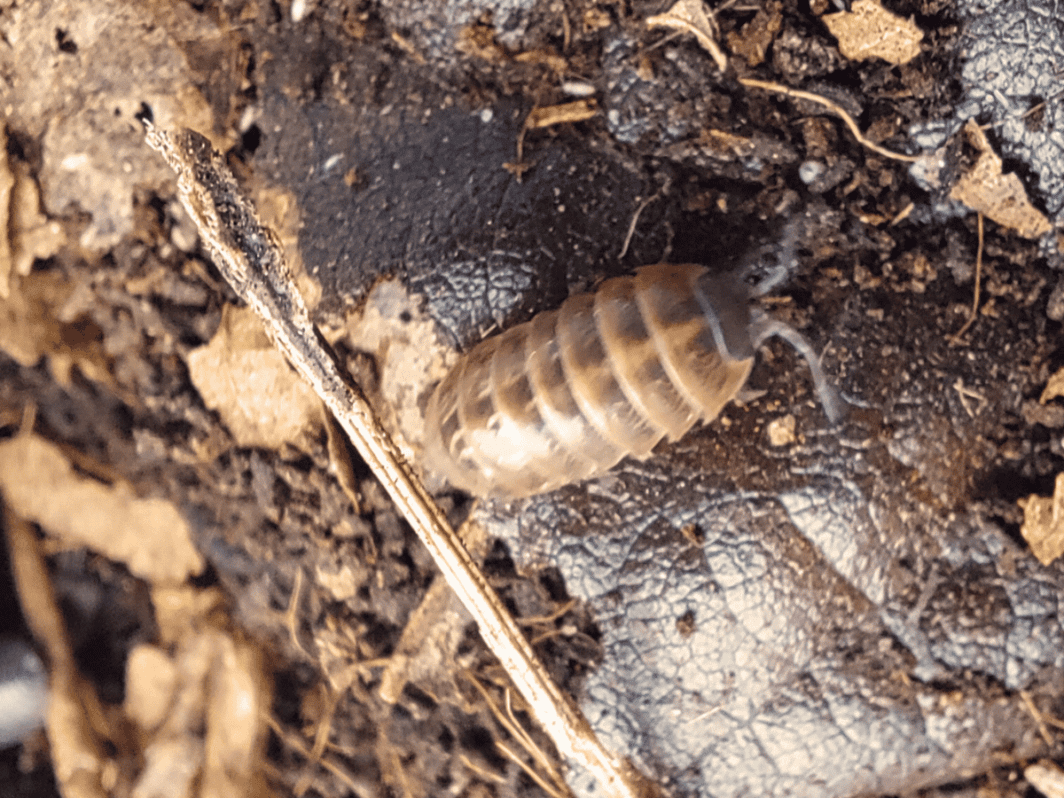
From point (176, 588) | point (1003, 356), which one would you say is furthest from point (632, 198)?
point (176, 588)

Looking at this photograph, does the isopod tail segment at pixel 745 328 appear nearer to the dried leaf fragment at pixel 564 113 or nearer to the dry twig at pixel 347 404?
the dried leaf fragment at pixel 564 113

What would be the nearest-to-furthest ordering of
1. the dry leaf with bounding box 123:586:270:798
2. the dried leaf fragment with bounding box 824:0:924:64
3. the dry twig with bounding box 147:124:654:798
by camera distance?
1. the dry twig with bounding box 147:124:654:798
2. the dried leaf fragment with bounding box 824:0:924:64
3. the dry leaf with bounding box 123:586:270:798

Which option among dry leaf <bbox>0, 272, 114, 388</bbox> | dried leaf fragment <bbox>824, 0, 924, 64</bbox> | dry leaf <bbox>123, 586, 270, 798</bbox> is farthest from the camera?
dry leaf <bbox>123, 586, 270, 798</bbox>

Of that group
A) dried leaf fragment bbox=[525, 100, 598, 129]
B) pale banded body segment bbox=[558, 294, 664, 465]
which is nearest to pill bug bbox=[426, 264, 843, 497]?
pale banded body segment bbox=[558, 294, 664, 465]

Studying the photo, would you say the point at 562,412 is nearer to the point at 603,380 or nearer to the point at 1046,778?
the point at 603,380

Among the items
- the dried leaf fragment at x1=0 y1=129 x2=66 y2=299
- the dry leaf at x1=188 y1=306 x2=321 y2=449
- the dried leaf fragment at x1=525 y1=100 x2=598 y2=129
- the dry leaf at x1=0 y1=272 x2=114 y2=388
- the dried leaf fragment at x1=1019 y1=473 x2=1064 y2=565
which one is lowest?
the dried leaf fragment at x1=1019 y1=473 x2=1064 y2=565

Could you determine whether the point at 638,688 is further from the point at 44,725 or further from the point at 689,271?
the point at 44,725

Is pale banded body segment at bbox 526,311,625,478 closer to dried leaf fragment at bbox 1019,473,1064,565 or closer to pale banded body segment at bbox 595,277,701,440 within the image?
pale banded body segment at bbox 595,277,701,440
